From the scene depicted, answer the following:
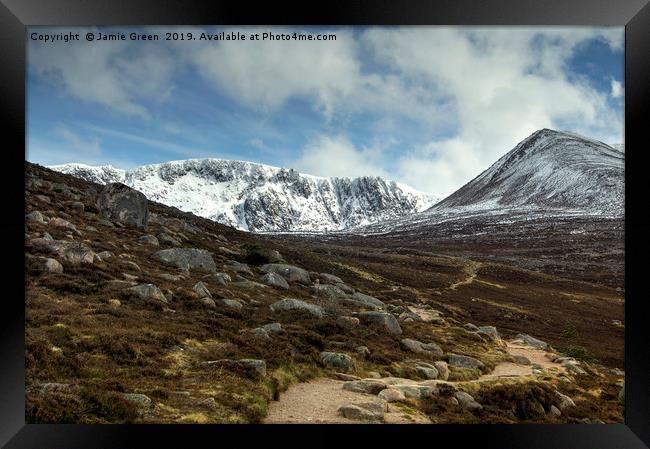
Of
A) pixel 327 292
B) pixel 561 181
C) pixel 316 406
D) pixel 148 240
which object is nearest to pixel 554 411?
pixel 316 406

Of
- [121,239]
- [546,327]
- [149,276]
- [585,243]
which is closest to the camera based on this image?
[149,276]

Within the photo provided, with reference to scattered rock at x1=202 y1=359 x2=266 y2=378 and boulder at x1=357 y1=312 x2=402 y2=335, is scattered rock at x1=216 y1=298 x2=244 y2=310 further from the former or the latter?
boulder at x1=357 y1=312 x2=402 y2=335

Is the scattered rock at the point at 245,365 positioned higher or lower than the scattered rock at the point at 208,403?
higher

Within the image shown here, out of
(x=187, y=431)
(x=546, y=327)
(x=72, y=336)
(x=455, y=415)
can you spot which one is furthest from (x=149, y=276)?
(x=546, y=327)

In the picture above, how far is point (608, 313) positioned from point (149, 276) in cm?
4704

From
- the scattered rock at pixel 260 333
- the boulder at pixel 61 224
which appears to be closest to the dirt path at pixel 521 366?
the scattered rock at pixel 260 333

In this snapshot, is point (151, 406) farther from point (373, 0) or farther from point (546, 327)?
point (546, 327)

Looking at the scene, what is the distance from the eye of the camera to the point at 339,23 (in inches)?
310

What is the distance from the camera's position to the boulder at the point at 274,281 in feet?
69.7

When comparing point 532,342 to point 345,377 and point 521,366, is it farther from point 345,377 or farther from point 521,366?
point 345,377

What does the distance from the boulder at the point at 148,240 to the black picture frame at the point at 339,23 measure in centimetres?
1499

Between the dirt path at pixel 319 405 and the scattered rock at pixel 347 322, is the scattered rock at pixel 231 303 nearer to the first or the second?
the scattered rock at pixel 347 322

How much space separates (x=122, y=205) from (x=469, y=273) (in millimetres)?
57482
